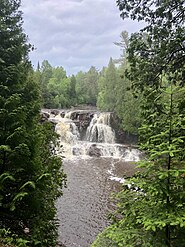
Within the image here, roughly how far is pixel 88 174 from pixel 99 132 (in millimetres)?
12188

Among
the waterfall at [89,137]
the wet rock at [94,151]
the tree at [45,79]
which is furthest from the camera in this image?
the tree at [45,79]

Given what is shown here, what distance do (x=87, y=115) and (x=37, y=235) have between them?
2750 cm

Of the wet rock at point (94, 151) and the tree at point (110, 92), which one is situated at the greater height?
the tree at point (110, 92)

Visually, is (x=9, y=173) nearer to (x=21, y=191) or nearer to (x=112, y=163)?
(x=21, y=191)

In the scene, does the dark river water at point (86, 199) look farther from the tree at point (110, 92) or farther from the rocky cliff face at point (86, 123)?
the tree at point (110, 92)

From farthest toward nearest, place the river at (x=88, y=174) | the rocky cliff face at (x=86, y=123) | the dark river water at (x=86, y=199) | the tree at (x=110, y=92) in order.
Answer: the tree at (x=110, y=92)
the rocky cliff face at (x=86, y=123)
the river at (x=88, y=174)
the dark river water at (x=86, y=199)

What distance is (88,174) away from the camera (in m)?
19.3

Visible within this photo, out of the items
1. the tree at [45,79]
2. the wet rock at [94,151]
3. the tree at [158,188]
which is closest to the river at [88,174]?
the wet rock at [94,151]

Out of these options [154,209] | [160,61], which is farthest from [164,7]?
[154,209]

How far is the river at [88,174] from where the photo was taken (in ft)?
37.8

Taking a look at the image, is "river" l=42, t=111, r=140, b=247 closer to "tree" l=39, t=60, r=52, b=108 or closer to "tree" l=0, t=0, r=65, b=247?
"tree" l=0, t=0, r=65, b=247

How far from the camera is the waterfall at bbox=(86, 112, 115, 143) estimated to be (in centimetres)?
3103

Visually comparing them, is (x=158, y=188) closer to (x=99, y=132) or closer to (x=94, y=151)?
(x=94, y=151)

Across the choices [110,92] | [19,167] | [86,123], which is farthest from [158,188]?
[110,92]
